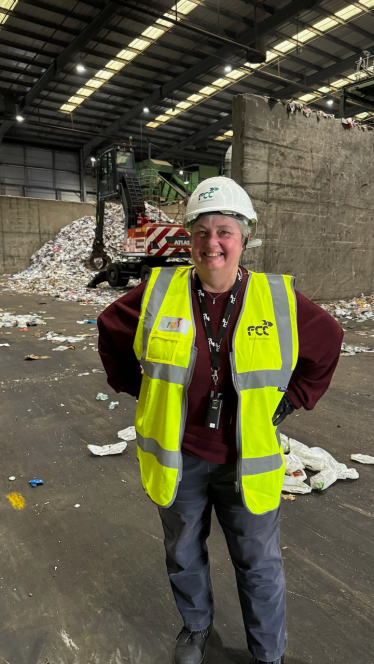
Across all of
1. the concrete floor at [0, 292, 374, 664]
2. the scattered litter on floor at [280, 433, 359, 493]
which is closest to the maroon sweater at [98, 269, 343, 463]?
the concrete floor at [0, 292, 374, 664]

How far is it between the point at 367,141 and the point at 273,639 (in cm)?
929

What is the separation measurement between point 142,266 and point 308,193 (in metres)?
4.09

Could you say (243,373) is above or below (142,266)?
below

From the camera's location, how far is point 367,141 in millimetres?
8539

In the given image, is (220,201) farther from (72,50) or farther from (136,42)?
(136,42)

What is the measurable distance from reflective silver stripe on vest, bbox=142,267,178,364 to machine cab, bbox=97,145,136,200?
33.0 feet

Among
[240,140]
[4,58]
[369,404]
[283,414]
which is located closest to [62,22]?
[4,58]

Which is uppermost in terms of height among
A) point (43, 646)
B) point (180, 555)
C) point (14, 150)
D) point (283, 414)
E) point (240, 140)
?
point (14, 150)

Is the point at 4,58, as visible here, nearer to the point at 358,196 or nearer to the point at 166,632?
the point at 358,196

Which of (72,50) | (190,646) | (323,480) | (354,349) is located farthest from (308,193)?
(72,50)

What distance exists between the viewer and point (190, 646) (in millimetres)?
1426

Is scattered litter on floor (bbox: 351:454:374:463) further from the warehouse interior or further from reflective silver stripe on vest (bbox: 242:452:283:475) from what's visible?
reflective silver stripe on vest (bbox: 242:452:283:475)

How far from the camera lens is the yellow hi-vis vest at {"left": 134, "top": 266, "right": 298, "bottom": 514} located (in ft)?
3.90

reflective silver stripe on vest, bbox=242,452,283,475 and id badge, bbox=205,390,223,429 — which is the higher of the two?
id badge, bbox=205,390,223,429
